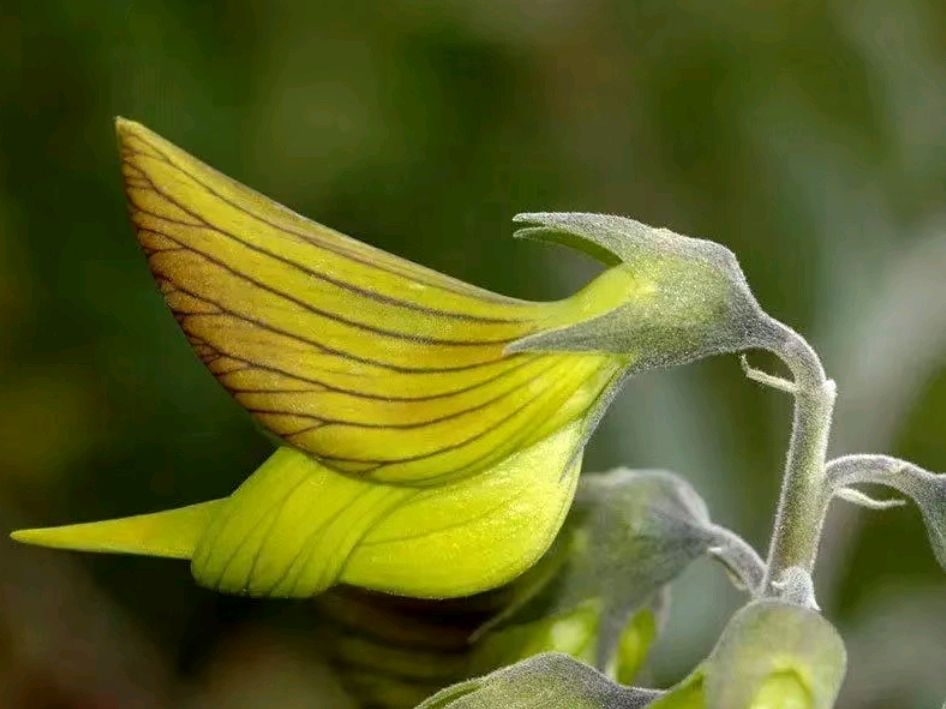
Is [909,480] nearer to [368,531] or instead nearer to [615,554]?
[615,554]

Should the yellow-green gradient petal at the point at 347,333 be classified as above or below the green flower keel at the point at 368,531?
above

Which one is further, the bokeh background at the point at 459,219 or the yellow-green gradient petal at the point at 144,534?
the bokeh background at the point at 459,219

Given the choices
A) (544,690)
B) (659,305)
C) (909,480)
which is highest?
(659,305)

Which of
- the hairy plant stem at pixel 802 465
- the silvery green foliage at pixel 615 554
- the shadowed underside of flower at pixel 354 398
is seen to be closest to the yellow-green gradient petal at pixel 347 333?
the shadowed underside of flower at pixel 354 398

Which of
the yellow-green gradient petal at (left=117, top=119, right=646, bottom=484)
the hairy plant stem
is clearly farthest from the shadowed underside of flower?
the hairy plant stem

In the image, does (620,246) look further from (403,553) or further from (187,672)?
(187,672)

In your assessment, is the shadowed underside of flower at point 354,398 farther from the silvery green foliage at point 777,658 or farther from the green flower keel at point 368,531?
the silvery green foliage at point 777,658

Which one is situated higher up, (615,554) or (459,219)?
(459,219)

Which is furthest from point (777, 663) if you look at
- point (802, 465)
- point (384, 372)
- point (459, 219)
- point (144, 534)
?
point (459, 219)
